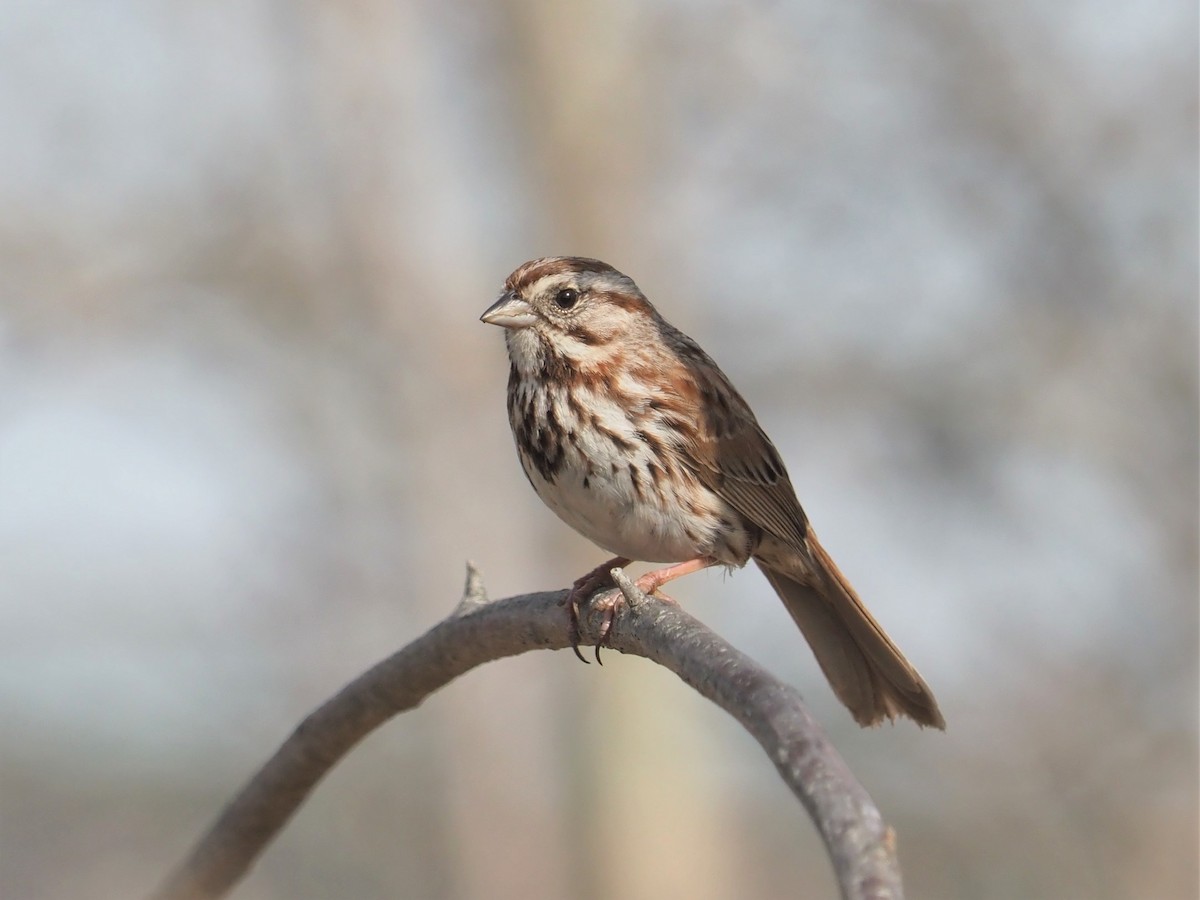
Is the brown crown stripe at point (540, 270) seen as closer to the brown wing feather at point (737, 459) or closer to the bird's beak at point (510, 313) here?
the bird's beak at point (510, 313)

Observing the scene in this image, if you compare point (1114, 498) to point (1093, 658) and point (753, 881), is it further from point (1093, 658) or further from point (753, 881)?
point (753, 881)

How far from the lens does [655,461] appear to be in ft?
14.0

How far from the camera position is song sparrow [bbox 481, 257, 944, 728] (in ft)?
13.7

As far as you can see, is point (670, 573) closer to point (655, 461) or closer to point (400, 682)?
point (655, 461)

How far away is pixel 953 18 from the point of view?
10367 millimetres

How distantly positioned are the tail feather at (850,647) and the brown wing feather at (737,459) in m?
0.16

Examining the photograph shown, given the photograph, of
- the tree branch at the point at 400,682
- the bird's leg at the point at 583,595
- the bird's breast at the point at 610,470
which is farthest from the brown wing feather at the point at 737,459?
the tree branch at the point at 400,682

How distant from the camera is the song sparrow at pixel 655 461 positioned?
4184mm

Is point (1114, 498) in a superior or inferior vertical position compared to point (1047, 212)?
inferior

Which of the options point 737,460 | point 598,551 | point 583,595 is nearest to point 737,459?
point 737,460

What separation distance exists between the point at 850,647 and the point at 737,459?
617mm

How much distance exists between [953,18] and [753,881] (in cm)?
627

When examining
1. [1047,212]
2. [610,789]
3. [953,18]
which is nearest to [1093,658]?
[1047,212]

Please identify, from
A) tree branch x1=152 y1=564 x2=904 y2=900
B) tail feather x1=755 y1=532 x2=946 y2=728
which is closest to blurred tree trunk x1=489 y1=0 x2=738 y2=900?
tail feather x1=755 y1=532 x2=946 y2=728
